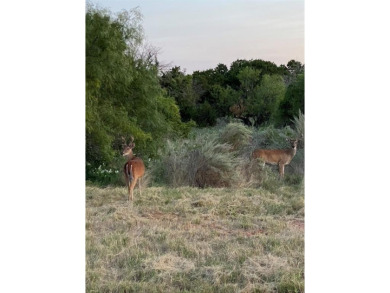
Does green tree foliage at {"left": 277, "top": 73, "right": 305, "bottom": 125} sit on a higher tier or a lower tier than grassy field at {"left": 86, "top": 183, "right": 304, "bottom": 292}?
higher

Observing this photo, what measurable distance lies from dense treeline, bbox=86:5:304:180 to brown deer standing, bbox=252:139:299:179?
1.36 feet

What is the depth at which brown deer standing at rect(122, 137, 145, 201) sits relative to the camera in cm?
450

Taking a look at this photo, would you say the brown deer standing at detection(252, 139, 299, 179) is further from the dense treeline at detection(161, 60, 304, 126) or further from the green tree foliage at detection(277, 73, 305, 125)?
the dense treeline at detection(161, 60, 304, 126)

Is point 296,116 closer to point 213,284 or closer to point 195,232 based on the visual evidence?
point 195,232

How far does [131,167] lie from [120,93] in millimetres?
592

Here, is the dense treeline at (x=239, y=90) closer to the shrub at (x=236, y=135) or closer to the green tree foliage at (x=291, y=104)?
the green tree foliage at (x=291, y=104)

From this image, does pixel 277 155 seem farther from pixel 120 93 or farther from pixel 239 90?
pixel 120 93

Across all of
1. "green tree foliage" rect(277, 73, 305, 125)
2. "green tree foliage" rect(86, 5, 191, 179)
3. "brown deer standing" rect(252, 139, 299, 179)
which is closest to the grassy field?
"brown deer standing" rect(252, 139, 299, 179)

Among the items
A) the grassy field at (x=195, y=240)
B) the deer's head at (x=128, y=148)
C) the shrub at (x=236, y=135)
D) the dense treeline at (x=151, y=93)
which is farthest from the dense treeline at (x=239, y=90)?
the grassy field at (x=195, y=240)

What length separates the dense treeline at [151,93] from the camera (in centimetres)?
416

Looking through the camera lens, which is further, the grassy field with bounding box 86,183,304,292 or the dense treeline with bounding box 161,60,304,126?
the dense treeline with bounding box 161,60,304,126

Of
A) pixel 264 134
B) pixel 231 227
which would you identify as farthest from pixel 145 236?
pixel 264 134

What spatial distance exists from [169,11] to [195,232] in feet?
5.23
